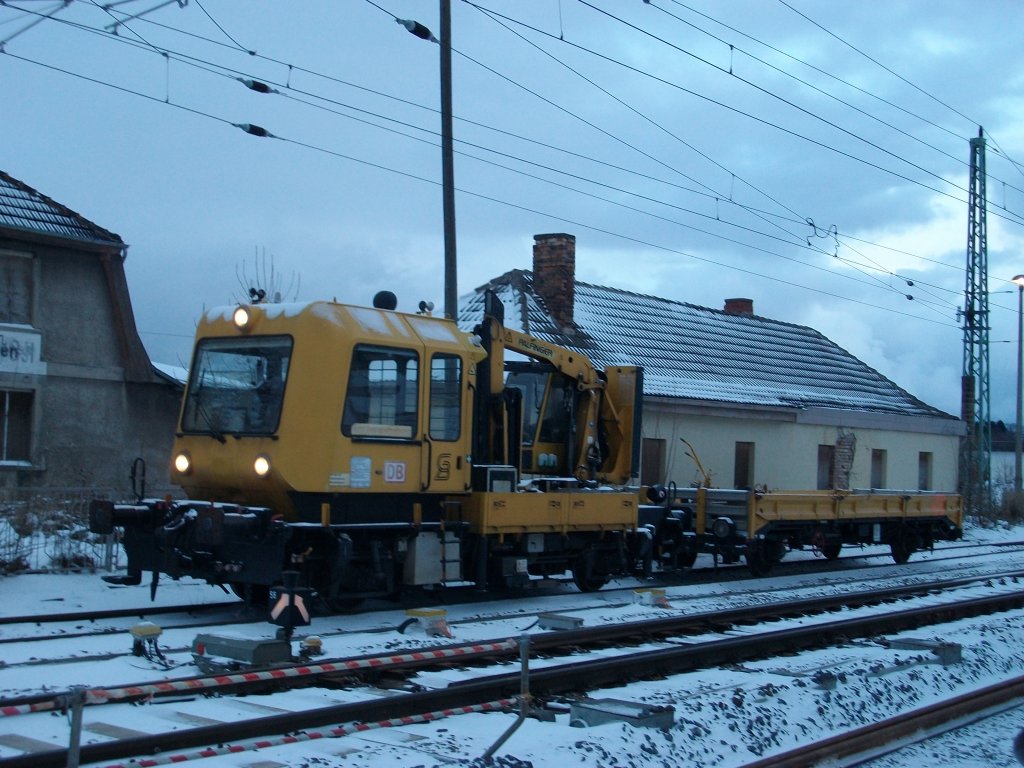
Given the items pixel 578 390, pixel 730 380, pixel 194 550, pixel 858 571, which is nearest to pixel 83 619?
pixel 194 550

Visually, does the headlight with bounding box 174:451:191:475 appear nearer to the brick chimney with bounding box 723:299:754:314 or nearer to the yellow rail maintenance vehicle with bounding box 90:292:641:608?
the yellow rail maintenance vehicle with bounding box 90:292:641:608

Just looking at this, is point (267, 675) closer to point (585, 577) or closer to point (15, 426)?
point (585, 577)

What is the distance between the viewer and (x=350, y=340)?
11.8m

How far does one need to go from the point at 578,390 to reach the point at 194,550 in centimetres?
622

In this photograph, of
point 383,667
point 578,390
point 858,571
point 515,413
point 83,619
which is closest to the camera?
point 383,667

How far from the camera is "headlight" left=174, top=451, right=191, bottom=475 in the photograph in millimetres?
12258

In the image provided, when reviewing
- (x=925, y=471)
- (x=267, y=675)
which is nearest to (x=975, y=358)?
(x=925, y=471)

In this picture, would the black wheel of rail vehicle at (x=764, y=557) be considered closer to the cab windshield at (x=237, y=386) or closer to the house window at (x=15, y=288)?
the cab windshield at (x=237, y=386)

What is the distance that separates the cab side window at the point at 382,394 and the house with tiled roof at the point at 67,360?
32.7ft

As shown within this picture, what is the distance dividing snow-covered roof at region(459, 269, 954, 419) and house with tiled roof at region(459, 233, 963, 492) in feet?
0.18

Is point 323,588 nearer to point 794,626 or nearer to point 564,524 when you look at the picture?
point 564,524

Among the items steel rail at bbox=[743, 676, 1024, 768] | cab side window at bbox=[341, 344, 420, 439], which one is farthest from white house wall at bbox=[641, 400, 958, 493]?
steel rail at bbox=[743, 676, 1024, 768]

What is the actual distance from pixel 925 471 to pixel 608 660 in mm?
28134

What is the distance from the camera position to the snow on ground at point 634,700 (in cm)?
686
